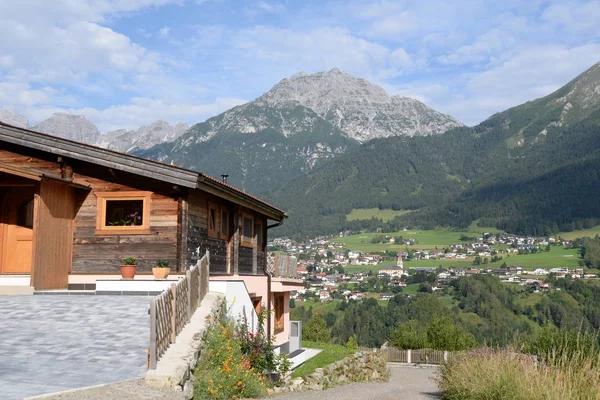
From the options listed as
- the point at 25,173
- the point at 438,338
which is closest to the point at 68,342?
the point at 25,173

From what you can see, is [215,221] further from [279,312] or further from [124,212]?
[279,312]

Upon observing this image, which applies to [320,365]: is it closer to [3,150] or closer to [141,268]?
[141,268]

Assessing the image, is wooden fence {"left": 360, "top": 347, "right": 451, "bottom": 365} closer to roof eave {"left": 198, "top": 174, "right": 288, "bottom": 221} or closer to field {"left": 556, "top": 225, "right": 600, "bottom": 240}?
roof eave {"left": 198, "top": 174, "right": 288, "bottom": 221}

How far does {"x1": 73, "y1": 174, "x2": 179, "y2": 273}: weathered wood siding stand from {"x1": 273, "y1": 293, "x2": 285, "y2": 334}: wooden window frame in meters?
7.89

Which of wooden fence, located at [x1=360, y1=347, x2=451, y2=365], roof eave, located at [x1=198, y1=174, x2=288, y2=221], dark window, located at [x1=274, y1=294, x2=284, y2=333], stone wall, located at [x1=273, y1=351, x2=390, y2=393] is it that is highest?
roof eave, located at [x1=198, y1=174, x2=288, y2=221]

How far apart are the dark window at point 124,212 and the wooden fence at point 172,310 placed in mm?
4514

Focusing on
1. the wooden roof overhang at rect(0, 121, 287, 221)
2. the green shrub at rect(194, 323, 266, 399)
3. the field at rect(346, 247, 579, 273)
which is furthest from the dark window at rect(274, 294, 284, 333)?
the field at rect(346, 247, 579, 273)

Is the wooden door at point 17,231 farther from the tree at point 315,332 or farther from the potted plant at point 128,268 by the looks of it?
the tree at point 315,332

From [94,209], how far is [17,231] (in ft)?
7.00

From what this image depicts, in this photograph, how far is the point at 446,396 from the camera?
12.5m

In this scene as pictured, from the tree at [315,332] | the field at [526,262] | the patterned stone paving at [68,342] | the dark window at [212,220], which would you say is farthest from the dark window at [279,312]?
the field at [526,262]

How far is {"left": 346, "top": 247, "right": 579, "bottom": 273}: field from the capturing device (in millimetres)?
162625

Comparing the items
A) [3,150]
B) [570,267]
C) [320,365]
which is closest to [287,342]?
[320,365]

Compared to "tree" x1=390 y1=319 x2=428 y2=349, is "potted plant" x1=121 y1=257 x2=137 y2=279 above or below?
above
